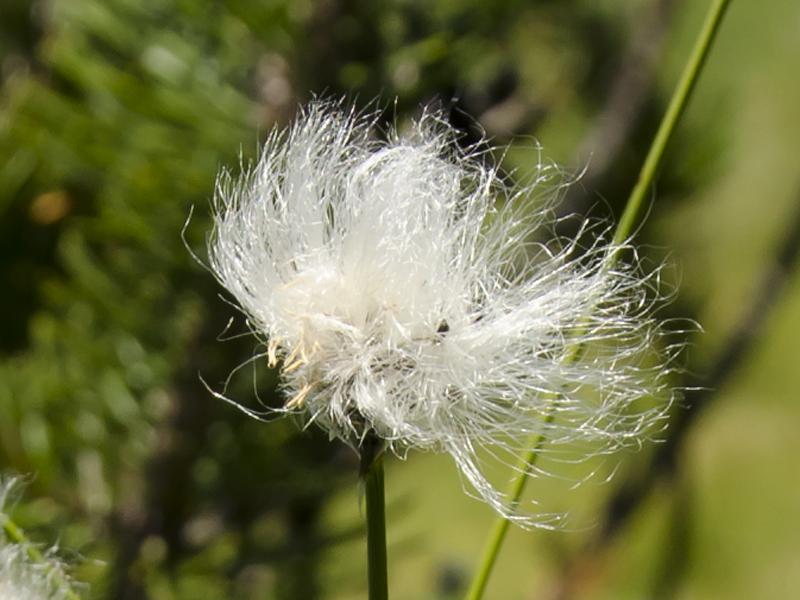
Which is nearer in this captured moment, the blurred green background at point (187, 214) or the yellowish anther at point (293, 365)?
the yellowish anther at point (293, 365)

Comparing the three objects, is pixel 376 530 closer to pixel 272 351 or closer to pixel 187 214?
pixel 272 351

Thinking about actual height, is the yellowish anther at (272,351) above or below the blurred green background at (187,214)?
above

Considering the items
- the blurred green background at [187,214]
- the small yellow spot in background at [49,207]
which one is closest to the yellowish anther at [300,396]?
the blurred green background at [187,214]

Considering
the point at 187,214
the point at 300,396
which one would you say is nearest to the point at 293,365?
the point at 300,396

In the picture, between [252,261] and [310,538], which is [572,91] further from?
[252,261]

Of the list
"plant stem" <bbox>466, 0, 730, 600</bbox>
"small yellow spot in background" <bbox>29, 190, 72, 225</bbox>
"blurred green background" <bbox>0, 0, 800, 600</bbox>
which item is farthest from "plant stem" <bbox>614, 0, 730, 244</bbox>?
"small yellow spot in background" <bbox>29, 190, 72, 225</bbox>

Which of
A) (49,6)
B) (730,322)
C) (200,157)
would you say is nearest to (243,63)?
(200,157)

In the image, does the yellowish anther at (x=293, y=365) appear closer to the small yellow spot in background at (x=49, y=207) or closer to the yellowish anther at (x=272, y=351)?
the yellowish anther at (x=272, y=351)
